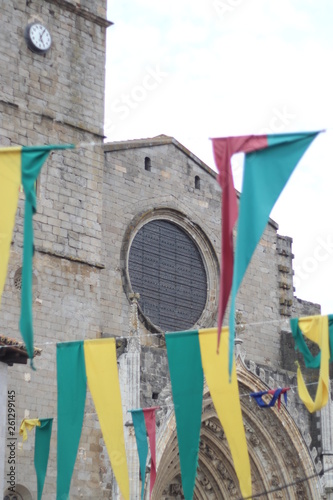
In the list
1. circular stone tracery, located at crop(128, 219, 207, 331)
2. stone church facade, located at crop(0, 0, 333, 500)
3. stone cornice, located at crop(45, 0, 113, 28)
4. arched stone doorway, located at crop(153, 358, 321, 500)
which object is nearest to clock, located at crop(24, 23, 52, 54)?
stone church facade, located at crop(0, 0, 333, 500)

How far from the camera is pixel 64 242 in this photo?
25109 mm

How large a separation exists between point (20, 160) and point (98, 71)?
11851mm

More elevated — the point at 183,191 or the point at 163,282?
the point at 183,191

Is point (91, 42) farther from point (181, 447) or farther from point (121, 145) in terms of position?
point (181, 447)

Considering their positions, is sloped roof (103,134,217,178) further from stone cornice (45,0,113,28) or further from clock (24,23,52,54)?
stone cornice (45,0,113,28)

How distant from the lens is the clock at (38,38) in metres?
25.4

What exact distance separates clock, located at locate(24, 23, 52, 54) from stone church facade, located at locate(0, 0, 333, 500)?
0.13m

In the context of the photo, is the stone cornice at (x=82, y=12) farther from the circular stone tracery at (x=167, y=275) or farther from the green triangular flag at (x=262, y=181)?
the green triangular flag at (x=262, y=181)

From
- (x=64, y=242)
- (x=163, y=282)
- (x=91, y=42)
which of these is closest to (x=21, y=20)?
(x=91, y=42)

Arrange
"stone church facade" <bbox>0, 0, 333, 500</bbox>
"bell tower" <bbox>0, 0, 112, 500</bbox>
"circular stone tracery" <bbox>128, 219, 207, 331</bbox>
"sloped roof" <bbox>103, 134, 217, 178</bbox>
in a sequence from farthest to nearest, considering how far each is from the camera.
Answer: "circular stone tracery" <bbox>128, 219, 207, 331</bbox>, "sloped roof" <bbox>103, 134, 217, 178</bbox>, "stone church facade" <bbox>0, 0, 333, 500</bbox>, "bell tower" <bbox>0, 0, 112, 500</bbox>

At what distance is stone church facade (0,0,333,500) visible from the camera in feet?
79.4

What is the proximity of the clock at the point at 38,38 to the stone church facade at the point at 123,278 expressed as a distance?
Answer: 13cm

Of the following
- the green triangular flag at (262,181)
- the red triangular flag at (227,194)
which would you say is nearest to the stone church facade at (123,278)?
the red triangular flag at (227,194)

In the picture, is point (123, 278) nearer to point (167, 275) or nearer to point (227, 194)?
point (167, 275)
